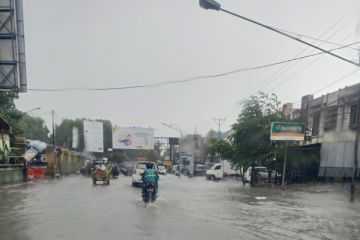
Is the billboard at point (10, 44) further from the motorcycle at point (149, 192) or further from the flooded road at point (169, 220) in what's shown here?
the motorcycle at point (149, 192)

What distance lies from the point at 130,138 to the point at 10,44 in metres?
57.7

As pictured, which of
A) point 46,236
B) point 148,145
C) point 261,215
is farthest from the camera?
point 148,145

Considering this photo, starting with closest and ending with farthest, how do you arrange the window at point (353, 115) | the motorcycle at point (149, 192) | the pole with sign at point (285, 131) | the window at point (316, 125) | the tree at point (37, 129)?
the motorcycle at point (149, 192) < the window at point (353, 115) < the pole with sign at point (285, 131) < the window at point (316, 125) < the tree at point (37, 129)

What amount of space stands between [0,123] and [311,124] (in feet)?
78.7

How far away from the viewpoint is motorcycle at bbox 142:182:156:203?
17.9 meters

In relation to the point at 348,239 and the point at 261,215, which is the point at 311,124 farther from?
the point at 348,239

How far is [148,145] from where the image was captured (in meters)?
Answer: 78.0

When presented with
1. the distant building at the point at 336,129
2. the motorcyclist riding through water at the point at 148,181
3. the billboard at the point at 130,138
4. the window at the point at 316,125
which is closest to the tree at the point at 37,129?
the billboard at the point at 130,138

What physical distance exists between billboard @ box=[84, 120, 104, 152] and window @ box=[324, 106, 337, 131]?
41.4 m

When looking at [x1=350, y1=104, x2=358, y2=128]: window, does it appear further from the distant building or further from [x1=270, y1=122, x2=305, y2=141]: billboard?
[x1=270, y1=122, x2=305, y2=141]: billboard

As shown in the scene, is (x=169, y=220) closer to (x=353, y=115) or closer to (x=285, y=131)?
(x=285, y=131)

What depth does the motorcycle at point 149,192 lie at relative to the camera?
17.9 m

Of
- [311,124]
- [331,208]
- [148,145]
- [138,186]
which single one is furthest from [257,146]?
[148,145]

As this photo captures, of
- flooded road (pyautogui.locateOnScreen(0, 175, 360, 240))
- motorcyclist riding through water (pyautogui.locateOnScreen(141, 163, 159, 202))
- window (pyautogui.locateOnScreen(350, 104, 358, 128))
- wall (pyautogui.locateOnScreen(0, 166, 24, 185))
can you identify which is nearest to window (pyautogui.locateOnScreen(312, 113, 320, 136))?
window (pyautogui.locateOnScreen(350, 104, 358, 128))
